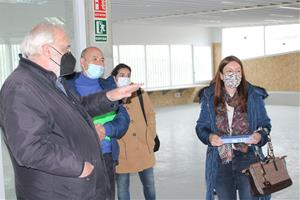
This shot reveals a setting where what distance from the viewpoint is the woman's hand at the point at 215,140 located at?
8.79ft

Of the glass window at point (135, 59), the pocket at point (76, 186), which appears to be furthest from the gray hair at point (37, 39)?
the glass window at point (135, 59)

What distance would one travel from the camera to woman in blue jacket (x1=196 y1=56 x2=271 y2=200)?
9.04 feet

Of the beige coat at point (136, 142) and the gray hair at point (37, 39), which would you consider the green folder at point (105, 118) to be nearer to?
the beige coat at point (136, 142)

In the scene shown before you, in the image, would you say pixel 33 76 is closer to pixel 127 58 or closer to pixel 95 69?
pixel 95 69

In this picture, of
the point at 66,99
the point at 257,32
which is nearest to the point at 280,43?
the point at 257,32

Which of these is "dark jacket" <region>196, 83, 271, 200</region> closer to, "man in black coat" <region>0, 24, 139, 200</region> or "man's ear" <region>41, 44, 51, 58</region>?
"man in black coat" <region>0, 24, 139, 200</region>

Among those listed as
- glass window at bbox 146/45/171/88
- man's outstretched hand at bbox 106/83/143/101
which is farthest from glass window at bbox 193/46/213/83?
man's outstretched hand at bbox 106/83/143/101

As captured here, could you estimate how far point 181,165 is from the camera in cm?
609

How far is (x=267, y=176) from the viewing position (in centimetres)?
269

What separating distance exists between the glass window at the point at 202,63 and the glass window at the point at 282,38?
2.34m

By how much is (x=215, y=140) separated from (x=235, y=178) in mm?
305

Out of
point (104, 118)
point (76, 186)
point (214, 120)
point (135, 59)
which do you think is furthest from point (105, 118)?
point (135, 59)

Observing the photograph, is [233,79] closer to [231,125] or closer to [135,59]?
[231,125]

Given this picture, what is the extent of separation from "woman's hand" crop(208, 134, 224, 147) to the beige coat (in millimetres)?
913
